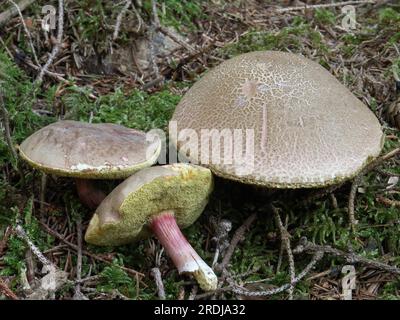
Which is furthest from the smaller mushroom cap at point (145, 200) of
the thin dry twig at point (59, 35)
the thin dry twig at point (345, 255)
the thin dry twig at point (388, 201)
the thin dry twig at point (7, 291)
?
the thin dry twig at point (59, 35)

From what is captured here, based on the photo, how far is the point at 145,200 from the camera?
5.71 feet

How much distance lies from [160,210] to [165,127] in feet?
2.31

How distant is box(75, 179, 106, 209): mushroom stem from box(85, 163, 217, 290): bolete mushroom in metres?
0.20

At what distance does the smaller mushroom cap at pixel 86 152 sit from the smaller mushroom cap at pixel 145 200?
0.40 feet

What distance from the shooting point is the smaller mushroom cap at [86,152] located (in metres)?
1.80

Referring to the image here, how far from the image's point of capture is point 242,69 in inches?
85.6

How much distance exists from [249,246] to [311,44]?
1600mm

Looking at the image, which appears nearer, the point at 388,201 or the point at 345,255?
the point at 345,255

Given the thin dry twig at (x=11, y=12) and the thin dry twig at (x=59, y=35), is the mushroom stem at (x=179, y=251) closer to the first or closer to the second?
the thin dry twig at (x=59, y=35)

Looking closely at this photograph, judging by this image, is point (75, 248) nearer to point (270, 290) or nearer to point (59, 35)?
point (270, 290)

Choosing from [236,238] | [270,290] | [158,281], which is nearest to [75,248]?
[158,281]

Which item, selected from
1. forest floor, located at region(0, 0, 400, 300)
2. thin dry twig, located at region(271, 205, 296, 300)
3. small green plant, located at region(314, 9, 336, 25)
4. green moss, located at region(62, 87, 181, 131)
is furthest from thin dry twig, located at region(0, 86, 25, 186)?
small green plant, located at region(314, 9, 336, 25)

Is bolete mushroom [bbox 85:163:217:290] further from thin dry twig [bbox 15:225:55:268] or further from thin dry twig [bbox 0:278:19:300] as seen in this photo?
thin dry twig [bbox 0:278:19:300]

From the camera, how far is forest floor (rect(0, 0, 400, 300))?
188 cm
